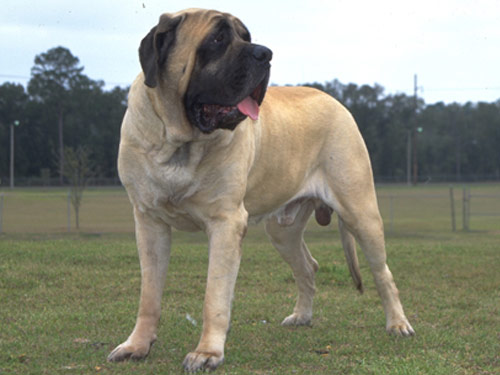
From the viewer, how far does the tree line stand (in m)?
63.7

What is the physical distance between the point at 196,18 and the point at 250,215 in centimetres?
170

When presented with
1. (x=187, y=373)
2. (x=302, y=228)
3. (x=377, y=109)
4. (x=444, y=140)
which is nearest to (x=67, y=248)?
(x=302, y=228)

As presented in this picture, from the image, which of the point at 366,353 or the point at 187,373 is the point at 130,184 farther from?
the point at 366,353

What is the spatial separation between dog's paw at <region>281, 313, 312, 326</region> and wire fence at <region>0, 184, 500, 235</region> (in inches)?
564

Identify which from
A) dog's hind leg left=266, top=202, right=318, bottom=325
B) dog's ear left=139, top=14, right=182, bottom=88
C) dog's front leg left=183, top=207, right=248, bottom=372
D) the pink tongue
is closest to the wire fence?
dog's hind leg left=266, top=202, right=318, bottom=325

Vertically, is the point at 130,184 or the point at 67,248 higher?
the point at 130,184

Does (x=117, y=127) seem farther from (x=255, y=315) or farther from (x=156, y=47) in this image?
(x=156, y=47)

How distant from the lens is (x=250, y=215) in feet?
17.1

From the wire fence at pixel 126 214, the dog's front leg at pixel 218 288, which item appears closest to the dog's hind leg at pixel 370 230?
the dog's front leg at pixel 218 288

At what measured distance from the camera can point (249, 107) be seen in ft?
13.5

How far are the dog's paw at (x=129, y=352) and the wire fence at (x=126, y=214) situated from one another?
1599 cm

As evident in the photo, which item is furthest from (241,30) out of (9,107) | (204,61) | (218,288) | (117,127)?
(9,107)

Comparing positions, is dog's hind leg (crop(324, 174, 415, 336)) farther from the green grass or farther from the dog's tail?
the dog's tail

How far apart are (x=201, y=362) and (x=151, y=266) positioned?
0.86m
